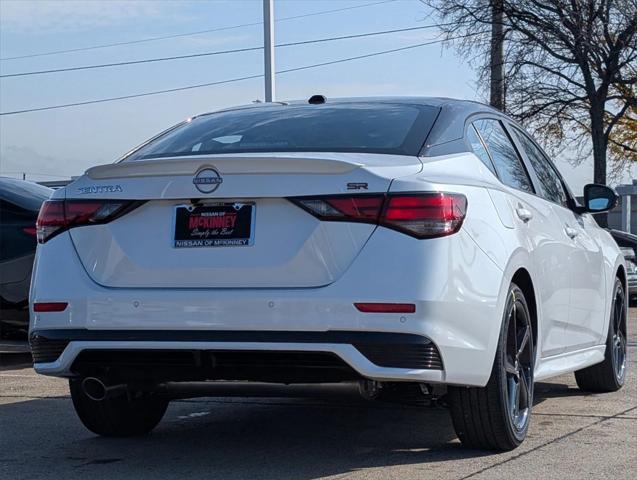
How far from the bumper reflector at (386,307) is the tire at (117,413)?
1733mm

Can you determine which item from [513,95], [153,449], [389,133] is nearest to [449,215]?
[389,133]

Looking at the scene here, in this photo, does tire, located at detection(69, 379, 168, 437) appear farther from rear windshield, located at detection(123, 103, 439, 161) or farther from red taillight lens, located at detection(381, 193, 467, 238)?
red taillight lens, located at detection(381, 193, 467, 238)

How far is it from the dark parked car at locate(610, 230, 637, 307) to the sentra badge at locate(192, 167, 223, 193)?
13601mm

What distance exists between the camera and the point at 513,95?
28.5 metres

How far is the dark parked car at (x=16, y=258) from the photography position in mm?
9492

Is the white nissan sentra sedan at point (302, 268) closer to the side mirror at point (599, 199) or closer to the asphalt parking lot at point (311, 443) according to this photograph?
the asphalt parking lot at point (311, 443)

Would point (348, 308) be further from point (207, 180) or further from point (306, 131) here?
point (306, 131)

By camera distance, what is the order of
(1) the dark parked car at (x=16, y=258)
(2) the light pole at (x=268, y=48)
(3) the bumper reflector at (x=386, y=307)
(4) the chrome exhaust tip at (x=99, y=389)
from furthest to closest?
(2) the light pole at (x=268, y=48) < (1) the dark parked car at (x=16, y=258) < (4) the chrome exhaust tip at (x=99, y=389) < (3) the bumper reflector at (x=386, y=307)

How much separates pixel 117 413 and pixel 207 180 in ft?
5.44

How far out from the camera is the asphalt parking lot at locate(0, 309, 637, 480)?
16.9 ft

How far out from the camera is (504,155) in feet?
20.5

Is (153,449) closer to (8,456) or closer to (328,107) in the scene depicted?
(8,456)

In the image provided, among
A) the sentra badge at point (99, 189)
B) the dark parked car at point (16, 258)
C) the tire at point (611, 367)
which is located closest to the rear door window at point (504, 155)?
Result: the tire at point (611, 367)

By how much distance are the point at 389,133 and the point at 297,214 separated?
83 cm
